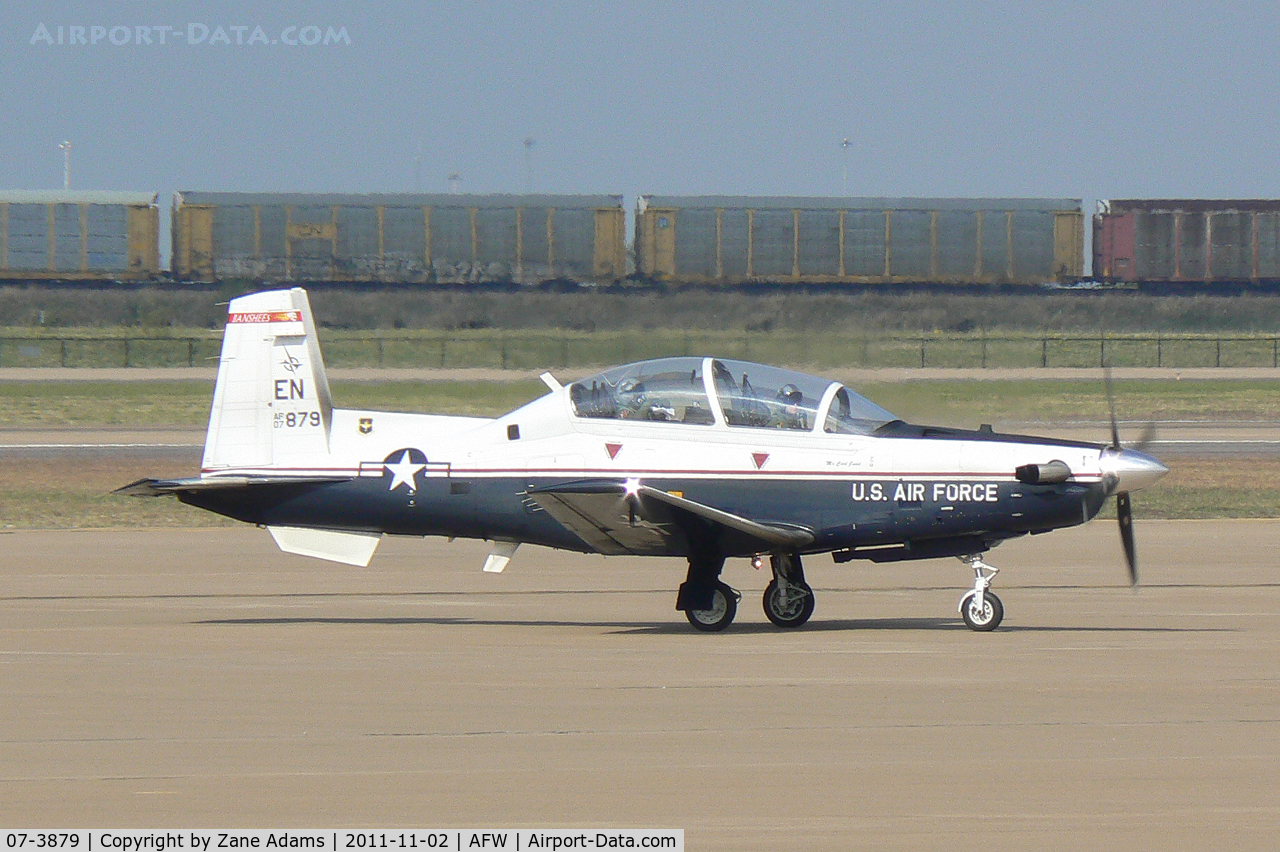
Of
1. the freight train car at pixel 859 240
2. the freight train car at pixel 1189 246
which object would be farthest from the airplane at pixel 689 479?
the freight train car at pixel 1189 246

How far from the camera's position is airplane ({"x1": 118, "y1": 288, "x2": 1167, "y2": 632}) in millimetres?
10969

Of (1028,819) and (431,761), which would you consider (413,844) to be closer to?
(431,761)

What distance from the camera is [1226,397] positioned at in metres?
39.7

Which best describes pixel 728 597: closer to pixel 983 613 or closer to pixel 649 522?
pixel 649 522

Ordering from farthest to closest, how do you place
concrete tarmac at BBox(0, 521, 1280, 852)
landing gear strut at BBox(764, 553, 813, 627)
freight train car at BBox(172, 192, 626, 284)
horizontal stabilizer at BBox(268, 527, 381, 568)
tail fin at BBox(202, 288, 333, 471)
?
freight train car at BBox(172, 192, 626, 284) < tail fin at BBox(202, 288, 333, 471) < horizontal stabilizer at BBox(268, 527, 381, 568) < landing gear strut at BBox(764, 553, 813, 627) < concrete tarmac at BBox(0, 521, 1280, 852)

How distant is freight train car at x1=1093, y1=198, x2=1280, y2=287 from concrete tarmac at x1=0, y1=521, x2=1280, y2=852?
1711 inches

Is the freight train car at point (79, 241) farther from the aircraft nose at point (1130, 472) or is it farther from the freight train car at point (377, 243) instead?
the aircraft nose at point (1130, 472)

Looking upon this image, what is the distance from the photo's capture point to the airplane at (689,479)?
36.0ft

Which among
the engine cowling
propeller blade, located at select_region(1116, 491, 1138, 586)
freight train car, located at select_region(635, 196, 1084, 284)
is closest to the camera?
the engine cowling

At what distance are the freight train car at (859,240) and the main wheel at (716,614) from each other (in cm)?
4199

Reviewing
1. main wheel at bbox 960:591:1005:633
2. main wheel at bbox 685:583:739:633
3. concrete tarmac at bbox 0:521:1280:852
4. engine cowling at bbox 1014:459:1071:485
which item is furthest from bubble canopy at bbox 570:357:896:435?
concrete tarmac at bbox 0:521:1280:852

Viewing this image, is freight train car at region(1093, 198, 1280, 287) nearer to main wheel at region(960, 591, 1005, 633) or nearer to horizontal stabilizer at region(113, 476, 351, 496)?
main wheel at region(960, 591, 1005, 633)

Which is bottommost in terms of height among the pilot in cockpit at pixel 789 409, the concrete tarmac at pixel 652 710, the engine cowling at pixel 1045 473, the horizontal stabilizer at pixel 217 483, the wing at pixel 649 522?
the concrete tarmac at pixel 652 710

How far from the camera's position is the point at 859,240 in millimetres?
54062
